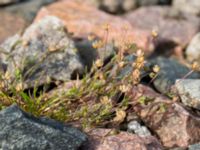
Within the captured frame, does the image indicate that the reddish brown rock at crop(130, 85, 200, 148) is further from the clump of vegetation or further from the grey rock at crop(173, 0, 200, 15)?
the grey rock at crop(173, 0, 200, 15)

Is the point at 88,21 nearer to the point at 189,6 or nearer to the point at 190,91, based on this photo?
the point at 189,6

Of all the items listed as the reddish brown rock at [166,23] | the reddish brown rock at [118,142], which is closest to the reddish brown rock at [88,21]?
the reddish brown rock at [166,23]

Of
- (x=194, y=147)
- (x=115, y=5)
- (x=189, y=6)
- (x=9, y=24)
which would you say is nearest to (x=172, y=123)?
(x=194, y=147)

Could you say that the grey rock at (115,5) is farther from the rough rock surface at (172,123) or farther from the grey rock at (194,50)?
the rough rock surface at (172,123)

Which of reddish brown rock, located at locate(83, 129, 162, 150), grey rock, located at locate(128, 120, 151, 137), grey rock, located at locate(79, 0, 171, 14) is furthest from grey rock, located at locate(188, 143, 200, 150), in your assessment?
grey rock, located at locate(79, 0, 171, 14)

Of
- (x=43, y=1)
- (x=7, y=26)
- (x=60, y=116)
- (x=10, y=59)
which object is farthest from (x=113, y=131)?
(x=43, y=1)

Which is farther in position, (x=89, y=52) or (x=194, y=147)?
(x=89, y=52)
